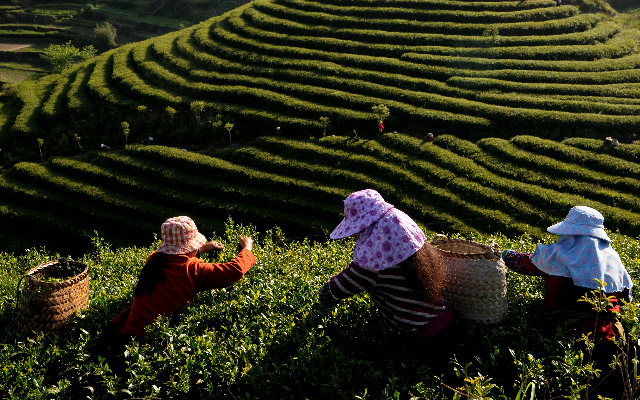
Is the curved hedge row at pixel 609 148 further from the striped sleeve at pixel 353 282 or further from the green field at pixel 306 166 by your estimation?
the striped sleeve at pixel 353 282

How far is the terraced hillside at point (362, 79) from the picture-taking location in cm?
2025

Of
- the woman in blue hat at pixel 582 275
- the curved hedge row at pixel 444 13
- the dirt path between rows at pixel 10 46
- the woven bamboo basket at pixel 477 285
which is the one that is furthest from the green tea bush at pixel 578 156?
the dirt path between rows at pixel 10 46

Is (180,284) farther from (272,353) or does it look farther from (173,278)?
(272,353)

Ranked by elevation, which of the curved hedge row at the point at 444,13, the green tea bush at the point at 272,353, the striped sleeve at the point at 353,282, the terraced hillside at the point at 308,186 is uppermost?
the curved hedge row at the point at 444,13

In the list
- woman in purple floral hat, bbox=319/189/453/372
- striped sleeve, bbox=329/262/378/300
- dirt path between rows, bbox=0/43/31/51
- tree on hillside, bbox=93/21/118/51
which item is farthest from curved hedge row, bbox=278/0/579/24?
dirt path between rows, bbox=0/43/31/51

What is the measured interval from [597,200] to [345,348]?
15176 mm

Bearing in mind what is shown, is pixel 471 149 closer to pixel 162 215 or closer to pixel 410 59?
pixel 410 59

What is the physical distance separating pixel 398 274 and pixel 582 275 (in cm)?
169

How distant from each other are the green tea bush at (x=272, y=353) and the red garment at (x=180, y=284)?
168 millimetres

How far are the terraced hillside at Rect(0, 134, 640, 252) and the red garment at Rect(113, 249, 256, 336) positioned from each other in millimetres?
12020

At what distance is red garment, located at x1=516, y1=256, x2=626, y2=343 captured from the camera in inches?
140

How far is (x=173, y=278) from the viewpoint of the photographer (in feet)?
13.4

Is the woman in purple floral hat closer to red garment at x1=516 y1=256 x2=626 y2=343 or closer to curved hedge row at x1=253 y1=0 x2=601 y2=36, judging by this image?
red garment at x1=516 y1=256 x2=626 y2=343

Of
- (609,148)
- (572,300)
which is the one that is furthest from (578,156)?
(572,300)
